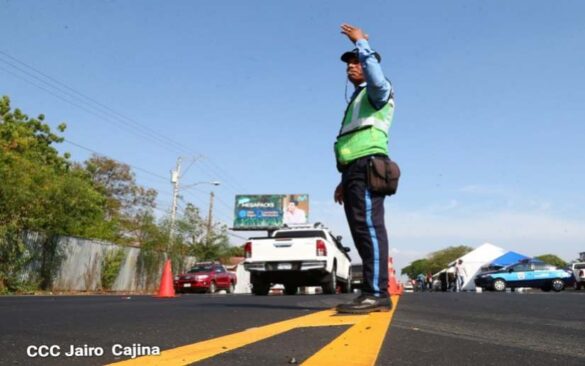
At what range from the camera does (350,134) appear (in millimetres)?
3980

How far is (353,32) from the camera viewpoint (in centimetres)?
383

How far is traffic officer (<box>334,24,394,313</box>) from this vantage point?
3.73 m

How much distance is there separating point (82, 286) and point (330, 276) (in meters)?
11.7

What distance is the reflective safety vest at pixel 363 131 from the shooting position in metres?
3.87

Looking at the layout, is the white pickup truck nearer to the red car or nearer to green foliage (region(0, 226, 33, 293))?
green foliage (region(0, 226, 33, 293))

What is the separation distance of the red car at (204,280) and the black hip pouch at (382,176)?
61.5 ft

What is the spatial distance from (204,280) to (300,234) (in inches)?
371

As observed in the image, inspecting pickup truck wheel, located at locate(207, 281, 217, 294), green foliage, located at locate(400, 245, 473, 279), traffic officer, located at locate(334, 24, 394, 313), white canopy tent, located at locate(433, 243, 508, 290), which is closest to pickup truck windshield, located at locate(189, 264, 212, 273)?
pickup truck wheel, located at locate(207, 281, 217, 294)

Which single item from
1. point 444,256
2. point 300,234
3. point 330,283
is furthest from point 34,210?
point 444,256

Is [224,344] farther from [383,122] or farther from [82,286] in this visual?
[82,286]

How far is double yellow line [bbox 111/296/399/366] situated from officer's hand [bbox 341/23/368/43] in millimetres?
2054

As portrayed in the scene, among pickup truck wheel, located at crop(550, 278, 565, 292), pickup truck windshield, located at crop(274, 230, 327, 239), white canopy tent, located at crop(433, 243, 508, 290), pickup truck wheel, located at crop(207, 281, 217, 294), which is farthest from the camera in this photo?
white canopy tent, located at crop(433, 243, 508, 290)

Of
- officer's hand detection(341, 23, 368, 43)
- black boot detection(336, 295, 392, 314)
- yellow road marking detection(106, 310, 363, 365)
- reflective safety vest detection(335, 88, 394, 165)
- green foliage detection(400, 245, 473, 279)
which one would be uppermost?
green foliage detection(400, 245, 473, 279)

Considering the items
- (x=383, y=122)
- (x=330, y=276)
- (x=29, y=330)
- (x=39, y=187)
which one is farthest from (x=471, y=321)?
(x=39, y=187)
